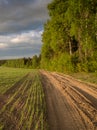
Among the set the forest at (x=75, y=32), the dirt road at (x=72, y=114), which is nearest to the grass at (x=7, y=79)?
the dirt road at (x=72, y=114)

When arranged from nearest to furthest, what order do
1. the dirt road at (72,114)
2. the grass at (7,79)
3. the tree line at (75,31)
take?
the dirt road at (72,114) < the grass at (7,79) < the tree line at (75,31)

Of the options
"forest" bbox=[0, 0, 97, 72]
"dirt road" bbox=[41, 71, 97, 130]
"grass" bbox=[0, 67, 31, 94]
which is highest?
"forest" bbox=[0, 0, 97, 72]

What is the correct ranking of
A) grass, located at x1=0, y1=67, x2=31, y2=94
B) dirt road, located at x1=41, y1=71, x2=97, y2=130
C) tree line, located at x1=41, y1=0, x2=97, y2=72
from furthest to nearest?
tree line, located at x1=41, y1=0, x2=97, y2=72 → grass, located at x1=0, y1=67, x2=31, y2=94 → dirt road, located at x1=41, y1=71, x2=97, y2=130

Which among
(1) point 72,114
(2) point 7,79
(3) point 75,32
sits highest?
(3) point 75,32

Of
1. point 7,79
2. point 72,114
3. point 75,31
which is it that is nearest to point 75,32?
point 75,31

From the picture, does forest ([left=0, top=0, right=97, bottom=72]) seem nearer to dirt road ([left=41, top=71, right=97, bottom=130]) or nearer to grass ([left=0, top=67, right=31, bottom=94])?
grass ([left=0, top=67, right=31, bottom=94])

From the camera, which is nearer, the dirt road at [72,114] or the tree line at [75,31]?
the dirt road at [72,114]

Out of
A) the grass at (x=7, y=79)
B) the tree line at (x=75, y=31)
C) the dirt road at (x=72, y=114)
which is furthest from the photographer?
the tree line at (x=75, y=31)

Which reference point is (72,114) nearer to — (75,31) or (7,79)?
(7,79)

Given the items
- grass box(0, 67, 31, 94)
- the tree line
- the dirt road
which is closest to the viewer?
the dirt road

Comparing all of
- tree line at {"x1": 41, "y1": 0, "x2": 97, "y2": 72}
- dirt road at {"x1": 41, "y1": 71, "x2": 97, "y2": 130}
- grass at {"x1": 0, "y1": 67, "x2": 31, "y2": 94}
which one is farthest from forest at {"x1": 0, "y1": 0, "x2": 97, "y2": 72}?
dirt road at {"x1": 41, "y1": 71, "x2": 97, "y2": 130}

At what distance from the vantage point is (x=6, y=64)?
19400 cm

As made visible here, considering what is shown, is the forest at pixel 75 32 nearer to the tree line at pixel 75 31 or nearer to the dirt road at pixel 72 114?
A: the tree line at pixel 75 31

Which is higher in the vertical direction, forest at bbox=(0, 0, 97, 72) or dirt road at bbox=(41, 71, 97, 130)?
forest at bbox=(0, 0, 97, 72)
